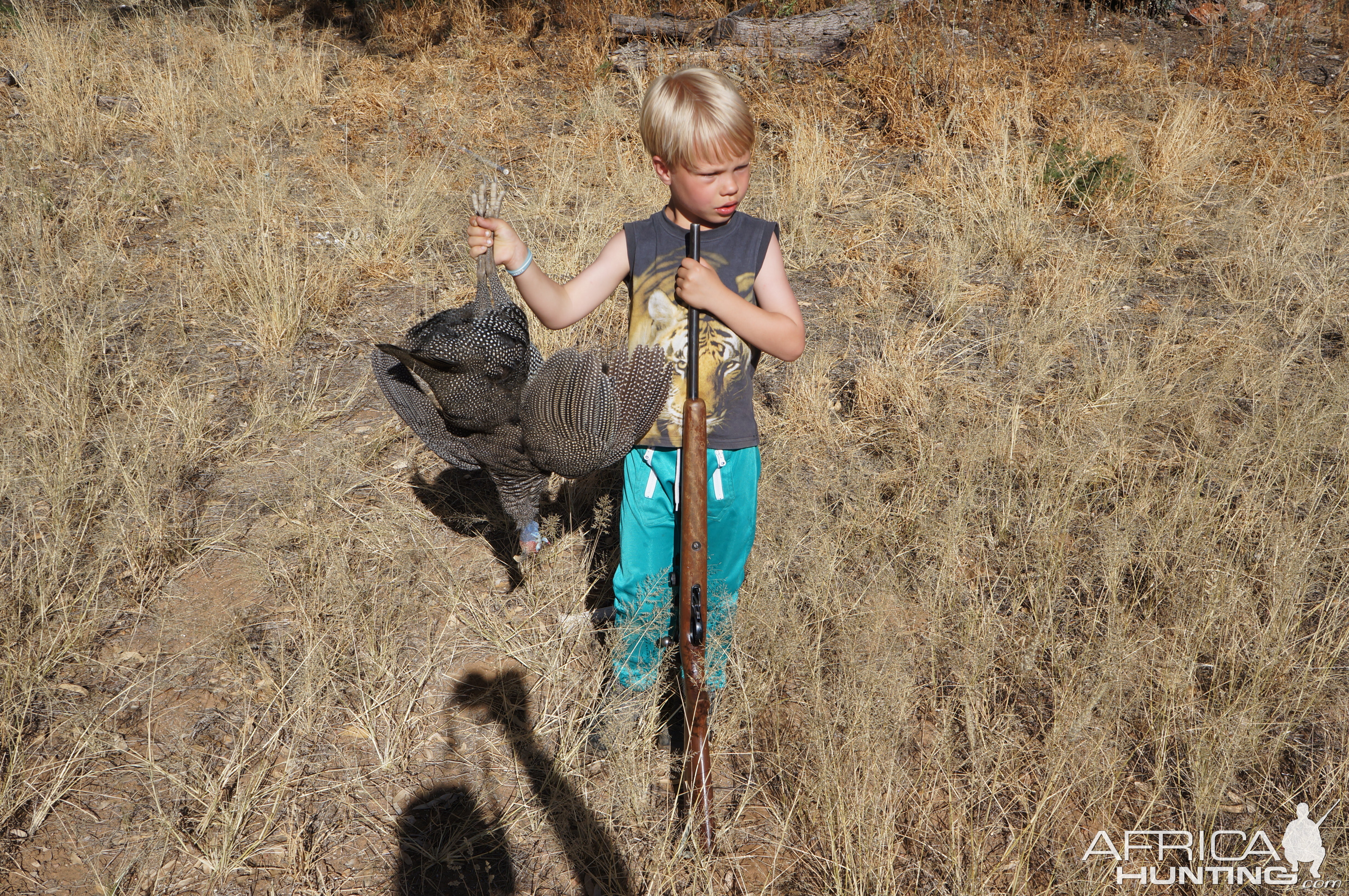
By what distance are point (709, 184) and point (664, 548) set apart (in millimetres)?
967

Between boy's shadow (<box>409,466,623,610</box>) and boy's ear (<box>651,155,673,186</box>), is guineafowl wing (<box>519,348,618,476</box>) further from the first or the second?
boy's shadow (<box>409,466,623,610</box>)

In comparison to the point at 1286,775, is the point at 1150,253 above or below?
above

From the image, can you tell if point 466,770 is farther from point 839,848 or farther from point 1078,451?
point 1078,451

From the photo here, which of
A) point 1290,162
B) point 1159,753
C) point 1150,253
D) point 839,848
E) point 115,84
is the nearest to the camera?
point 839,848

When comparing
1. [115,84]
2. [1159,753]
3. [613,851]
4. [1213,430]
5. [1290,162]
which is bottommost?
[613,851]

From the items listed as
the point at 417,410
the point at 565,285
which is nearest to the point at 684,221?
the point at 565,285

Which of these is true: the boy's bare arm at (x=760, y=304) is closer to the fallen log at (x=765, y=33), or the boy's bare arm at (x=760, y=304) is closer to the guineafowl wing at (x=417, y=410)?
the guineafowl wing at (x=417, y=410)

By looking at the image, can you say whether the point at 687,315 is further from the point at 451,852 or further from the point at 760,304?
the point at 451,852

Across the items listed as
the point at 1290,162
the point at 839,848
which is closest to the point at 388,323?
the point at 839,848

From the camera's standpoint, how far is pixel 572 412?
2211 mm

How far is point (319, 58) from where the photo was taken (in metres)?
7.43

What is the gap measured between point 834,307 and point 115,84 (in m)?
6.27

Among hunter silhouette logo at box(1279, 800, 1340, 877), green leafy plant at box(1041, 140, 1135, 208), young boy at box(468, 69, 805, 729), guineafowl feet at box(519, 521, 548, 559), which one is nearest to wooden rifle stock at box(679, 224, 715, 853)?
young boy at box(468, 69, 805, 729)

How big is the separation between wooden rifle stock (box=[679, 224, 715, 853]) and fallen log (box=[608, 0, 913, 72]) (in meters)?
6.11
